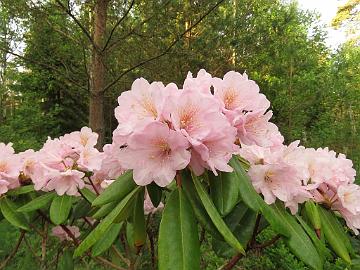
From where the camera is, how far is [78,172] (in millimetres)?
1346

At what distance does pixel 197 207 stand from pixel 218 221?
Answer: 0.09m

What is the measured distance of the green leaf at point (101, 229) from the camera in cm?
89

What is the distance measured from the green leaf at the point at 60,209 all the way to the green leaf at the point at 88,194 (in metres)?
0.07

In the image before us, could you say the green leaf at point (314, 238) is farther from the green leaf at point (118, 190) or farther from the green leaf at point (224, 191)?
the green leaf at point (118, 190)

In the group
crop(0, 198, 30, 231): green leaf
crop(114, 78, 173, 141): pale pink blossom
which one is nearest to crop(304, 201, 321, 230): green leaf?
crop(114, 78, 173, 141): pale pink blossom

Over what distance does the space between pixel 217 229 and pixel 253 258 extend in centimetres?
268

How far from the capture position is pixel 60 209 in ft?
4.51

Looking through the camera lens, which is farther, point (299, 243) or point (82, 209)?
point (82, 209)

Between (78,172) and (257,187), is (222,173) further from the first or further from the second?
(78,172)

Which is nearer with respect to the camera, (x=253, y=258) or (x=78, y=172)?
(x=78, y=172)

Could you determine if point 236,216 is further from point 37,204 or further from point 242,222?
point 37,204

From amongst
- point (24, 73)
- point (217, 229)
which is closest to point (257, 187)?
point (217, 229)

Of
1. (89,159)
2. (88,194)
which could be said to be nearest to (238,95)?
(89,159)

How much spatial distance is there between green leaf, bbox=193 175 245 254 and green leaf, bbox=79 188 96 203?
0.66m
